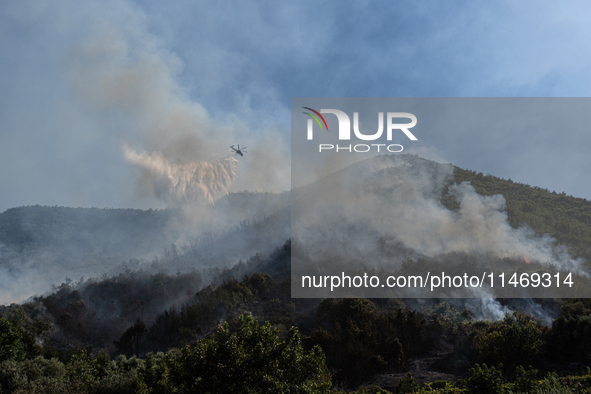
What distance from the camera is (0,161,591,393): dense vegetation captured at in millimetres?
14672

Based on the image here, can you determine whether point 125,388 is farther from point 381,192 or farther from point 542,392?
point 381,192

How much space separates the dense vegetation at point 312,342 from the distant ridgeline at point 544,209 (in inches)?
19.0

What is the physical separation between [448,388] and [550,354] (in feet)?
54.0

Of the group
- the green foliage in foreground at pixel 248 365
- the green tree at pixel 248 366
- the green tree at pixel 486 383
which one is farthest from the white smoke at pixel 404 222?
the green tree at pixel 248 366

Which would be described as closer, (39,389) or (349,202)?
(39,389)

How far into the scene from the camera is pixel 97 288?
5015 inches

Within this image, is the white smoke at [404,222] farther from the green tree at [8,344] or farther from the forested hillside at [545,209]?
the green tree at [8,344]

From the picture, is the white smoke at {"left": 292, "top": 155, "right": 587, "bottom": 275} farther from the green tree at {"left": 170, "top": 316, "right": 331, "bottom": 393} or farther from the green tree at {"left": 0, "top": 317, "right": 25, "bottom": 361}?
the green tree at {"left": 170, "top": 316, "right": 331, "bottom": 393}

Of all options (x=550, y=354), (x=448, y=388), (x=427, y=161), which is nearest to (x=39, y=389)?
(x=448, y=388)

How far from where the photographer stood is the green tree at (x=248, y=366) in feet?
44.7

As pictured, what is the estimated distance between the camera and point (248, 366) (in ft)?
45.7

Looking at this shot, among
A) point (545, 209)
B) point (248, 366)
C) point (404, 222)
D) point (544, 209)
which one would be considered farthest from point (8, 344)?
point (545, 209)

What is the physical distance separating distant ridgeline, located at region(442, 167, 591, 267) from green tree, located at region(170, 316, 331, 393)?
8903cm

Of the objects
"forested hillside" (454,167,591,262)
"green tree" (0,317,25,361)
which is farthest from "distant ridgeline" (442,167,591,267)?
"green tree" (0,317,25,361)
